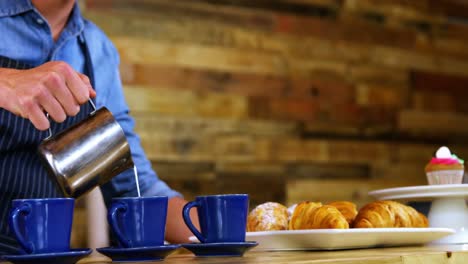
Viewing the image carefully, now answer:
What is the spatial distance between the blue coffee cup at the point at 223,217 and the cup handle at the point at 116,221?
3.8 inches

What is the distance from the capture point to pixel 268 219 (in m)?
1.24

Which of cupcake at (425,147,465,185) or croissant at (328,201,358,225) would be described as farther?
cupcake at (425,147,465,185)

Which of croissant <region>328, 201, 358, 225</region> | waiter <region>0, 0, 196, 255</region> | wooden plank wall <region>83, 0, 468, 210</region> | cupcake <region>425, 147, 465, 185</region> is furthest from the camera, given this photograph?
wooden plank wall <region>83, 0, 468, 210</region>

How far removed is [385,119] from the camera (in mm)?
3488

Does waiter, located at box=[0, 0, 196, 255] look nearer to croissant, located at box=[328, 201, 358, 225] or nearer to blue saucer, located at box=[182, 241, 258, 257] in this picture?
croissant, located at box=[328, 201, 358, 225]

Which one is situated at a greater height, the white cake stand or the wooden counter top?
the white cake stand

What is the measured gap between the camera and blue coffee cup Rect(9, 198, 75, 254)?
0.90 metres

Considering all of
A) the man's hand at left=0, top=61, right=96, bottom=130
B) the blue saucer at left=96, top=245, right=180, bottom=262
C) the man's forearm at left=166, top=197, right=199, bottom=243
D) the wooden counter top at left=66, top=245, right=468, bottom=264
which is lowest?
the wooden counter top at left=66, top=245, right=468, bottom=264

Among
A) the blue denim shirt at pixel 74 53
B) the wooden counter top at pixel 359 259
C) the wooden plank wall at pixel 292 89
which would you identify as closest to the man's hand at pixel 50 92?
the wooden counter top at pixel 359 259

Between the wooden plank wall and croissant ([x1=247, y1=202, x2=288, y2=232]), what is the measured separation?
5.57 feet

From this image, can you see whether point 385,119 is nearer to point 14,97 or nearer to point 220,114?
point 220,114

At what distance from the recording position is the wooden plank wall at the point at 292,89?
9.73 ft

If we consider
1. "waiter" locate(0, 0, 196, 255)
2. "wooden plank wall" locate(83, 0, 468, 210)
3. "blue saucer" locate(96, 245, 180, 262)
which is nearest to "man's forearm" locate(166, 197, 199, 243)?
"waiter" locate(0, 0, 196, 255)

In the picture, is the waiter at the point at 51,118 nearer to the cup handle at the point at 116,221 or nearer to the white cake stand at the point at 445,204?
the white cake stand at the point at 445,204
